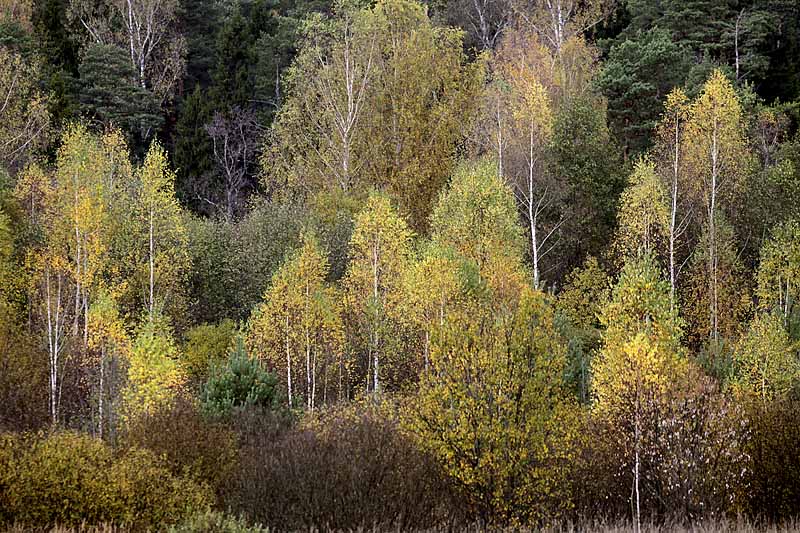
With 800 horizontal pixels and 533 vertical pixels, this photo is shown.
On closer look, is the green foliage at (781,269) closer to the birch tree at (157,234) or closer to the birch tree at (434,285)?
the birch tree at (434,285)

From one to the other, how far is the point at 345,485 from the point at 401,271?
1475cm

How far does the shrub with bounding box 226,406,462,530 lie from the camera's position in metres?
17.1

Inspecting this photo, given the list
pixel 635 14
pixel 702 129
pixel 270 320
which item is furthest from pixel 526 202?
pixel 635 14

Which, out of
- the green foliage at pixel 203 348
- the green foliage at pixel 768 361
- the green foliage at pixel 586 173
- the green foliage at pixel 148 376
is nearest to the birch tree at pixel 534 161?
the green foliage at pixel 586 173

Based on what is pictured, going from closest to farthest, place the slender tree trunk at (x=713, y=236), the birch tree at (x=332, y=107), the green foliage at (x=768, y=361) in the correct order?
1. the green foliage at (x=768, y=361)
2. the slender tree trunk at (x=713, y=236)
3. the birch tree at (x=332, y=107)

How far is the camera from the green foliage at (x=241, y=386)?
23.8m

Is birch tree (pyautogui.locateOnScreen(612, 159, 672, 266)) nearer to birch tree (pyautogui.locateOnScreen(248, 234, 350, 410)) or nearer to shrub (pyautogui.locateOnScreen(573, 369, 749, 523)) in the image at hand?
birch tree (pyautogui.locateOnScreen(248, 234, 350, 410))

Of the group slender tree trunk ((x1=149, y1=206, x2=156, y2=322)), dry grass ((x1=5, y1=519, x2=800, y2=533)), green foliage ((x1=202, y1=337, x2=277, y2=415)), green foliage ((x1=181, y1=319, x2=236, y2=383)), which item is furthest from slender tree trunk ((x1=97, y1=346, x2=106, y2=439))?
dry grass ((x1=5, y1=519, x2=800, y2=533))

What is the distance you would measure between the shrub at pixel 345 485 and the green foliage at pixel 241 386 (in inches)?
202

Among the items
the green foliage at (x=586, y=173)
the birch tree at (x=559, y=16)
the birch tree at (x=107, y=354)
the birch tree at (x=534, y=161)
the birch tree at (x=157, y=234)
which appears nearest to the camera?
the birch tree at (x=107, y=354)

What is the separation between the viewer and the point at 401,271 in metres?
31.5

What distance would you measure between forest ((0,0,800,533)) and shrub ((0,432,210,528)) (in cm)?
5

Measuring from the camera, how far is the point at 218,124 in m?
52.5

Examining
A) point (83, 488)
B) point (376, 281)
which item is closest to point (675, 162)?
point (376, 281)
